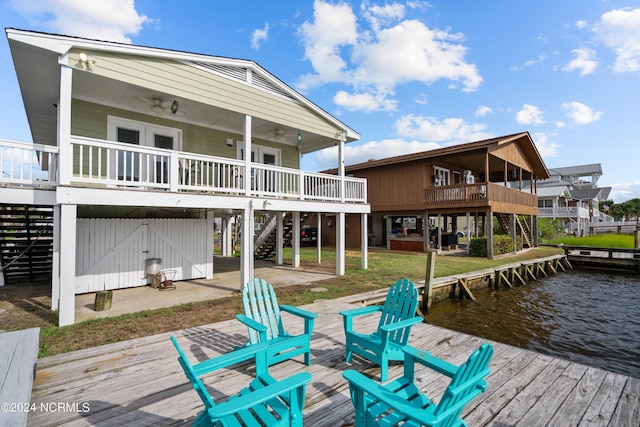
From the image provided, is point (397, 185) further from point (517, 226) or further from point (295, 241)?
point (517, 226)

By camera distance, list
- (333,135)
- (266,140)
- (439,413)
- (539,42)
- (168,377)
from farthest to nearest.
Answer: (266,140) → (333,135) → (539,42) → (168,377) → (439,413)

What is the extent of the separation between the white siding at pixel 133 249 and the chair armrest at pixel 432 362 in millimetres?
8765

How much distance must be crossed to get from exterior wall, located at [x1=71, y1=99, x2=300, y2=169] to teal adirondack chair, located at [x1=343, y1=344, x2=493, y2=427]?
31.5ft

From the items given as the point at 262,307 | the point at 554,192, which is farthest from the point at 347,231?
the point at 554,192

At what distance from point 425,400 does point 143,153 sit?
296 inches

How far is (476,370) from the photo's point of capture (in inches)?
82.4

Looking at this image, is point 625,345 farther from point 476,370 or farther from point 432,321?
point 476,370

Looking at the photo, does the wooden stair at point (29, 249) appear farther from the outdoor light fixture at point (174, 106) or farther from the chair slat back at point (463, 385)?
the chair slat back at point (463, 385)

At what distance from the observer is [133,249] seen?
902cm

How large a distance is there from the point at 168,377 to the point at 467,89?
17544mm

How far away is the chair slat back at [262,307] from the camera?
13.1 feet

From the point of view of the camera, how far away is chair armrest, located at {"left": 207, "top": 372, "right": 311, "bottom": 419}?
1.87 m

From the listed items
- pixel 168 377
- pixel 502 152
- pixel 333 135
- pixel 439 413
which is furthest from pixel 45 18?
pixel 502 152

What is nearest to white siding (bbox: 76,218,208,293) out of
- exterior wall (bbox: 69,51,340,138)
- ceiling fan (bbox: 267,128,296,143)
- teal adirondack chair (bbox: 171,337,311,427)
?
exterior wall (bbox: 69,51,340,138)
